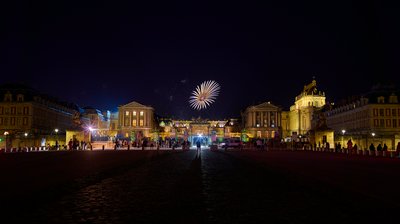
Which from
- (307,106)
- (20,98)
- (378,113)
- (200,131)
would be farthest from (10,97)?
(307,106)

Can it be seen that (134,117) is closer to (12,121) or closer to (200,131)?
(200,131)

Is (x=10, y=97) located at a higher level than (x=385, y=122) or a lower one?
higher

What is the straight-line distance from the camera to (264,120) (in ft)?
497

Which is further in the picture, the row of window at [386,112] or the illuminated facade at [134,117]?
the illuminated facade at [134,117]

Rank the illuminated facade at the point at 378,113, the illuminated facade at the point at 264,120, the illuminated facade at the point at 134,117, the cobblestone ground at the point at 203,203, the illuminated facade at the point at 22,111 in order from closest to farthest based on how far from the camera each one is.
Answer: the cobblestone ground at the point at 203,203 → the illuminated facade at the point at 378,113 → the illuminated facade at the point at 22,111 → the illuminated facade at the point at 134,117 → the illuminated facade at the point at 264,120

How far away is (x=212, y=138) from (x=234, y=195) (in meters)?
125

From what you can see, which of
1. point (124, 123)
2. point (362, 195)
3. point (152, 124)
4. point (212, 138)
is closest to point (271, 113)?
point (212, 138)

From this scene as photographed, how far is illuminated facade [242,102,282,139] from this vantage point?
151 m

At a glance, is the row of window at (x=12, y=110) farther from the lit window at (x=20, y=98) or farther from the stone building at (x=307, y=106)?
the stone building at (x=307, y=106)

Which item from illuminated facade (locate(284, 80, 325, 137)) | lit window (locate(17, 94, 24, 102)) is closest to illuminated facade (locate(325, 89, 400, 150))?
illuminated facade (locate(284, 80, 325, 137))

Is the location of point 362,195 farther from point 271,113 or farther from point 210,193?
point 271,113

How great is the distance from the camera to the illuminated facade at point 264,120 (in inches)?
5935

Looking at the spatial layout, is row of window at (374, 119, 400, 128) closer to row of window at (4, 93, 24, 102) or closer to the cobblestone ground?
the cobblestone ground

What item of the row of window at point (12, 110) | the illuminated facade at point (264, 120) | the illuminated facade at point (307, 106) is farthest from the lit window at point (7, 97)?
the illuminated facade at point (307, 106)
